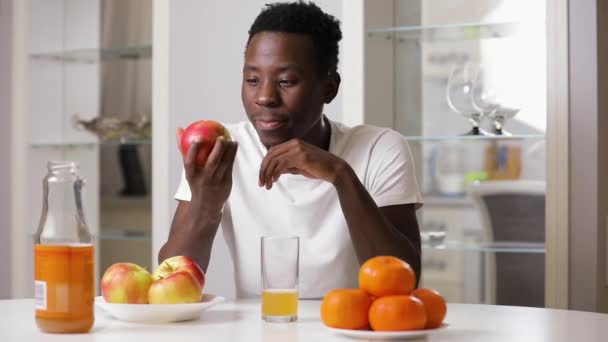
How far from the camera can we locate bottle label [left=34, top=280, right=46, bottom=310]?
1.20 m

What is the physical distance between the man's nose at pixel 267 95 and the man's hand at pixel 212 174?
187mm

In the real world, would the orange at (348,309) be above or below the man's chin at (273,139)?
below

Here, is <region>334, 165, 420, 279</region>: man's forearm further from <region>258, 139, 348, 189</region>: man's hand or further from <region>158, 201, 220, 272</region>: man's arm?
<region>158, 201, 220, 272</region>: man's arm

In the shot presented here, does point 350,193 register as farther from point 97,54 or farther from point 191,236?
point 97,54

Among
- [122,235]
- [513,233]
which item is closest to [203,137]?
[513,233]

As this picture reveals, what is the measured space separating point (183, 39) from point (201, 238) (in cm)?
120

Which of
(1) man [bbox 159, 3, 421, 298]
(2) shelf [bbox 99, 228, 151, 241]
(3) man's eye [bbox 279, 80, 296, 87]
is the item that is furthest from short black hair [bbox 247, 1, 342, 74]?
(2) shelf [bbox 99, 228, 151, 241]

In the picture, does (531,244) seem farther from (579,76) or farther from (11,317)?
(11,317)

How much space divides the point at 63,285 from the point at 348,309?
15.0 inches

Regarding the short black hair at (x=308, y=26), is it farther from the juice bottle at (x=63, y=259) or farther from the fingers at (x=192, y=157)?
the juice bottle at (x=63, y=259)

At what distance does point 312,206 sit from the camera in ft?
6.48

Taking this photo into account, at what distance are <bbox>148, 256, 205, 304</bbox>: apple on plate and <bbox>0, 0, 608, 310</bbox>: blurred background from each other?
4.29 feet

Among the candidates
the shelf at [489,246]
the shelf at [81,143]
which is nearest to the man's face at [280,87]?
the shelf at [489,246]

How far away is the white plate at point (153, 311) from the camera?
1.33m
